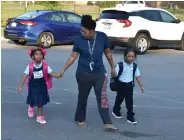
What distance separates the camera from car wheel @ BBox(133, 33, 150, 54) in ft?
51.8

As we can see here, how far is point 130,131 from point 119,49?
1107 cm

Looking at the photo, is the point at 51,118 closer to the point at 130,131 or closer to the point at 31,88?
the point at 31,88

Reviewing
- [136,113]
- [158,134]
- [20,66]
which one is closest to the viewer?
[158,134]

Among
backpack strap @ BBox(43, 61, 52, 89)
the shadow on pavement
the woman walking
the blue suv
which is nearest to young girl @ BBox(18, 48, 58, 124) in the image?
backpack strap @ BBox(43, 61, 52, 89)

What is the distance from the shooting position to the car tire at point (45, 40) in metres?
17.3

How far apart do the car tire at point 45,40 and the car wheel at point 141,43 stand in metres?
3.70

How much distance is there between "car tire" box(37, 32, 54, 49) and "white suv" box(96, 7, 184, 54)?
224 centimetres

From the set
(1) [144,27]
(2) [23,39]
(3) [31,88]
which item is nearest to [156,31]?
(1) [144,27]

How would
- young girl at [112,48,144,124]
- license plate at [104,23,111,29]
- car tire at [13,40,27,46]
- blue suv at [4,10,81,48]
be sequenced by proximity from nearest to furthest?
young girl at [112,48,144,124] → license plate at [104,23,111,29] → blue suv at [4,10,81,48] → car tire at [13,40,27,46]

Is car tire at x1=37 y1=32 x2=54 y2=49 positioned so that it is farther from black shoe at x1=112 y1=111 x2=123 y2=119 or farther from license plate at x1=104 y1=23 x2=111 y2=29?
black shoe at x1=112 y1=111 x2=123 y2=119

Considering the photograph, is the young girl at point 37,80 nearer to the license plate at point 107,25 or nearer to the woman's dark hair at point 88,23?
the woman's dark hair at point 88,23

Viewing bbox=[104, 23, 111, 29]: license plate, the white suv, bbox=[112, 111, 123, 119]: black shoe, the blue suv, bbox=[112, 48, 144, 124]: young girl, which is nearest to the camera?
bbox=[112, 48, 144, 124]: young girl

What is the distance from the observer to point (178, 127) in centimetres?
665

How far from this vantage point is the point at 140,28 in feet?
52.1
